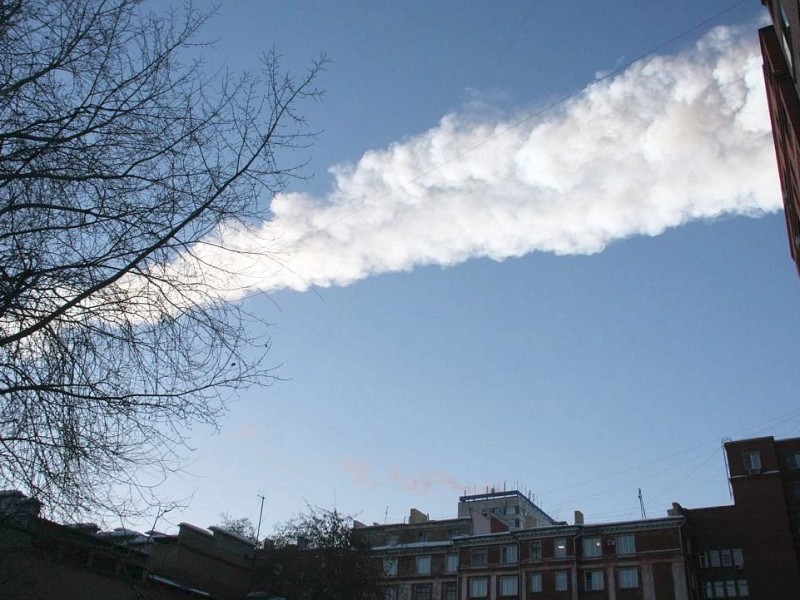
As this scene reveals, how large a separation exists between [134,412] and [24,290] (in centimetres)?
179

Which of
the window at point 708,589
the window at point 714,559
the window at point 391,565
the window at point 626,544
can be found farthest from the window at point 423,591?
the window at point 714,559

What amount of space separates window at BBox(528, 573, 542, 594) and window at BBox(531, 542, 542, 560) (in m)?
1.29

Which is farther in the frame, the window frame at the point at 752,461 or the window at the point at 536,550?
the window frame at the point at 752,461

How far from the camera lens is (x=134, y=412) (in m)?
8.15

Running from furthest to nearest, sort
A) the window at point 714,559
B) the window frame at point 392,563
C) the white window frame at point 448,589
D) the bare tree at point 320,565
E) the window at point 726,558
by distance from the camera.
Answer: the window frame at point 392,563 → the white window frame at point 448,589 → the window at point 714,559 → the window at point 726,558 → the bare tree at point 320,565

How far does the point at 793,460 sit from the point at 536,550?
77.7ft

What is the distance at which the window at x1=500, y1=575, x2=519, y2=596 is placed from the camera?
55.6 metres

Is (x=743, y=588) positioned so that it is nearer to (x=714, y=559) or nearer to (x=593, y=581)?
(x=714, y=559)

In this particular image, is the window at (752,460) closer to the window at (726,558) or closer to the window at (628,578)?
the window at (726,558)

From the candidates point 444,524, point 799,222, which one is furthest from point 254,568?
point 799,222

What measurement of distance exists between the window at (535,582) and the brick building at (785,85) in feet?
113

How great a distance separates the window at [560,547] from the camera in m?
55.2

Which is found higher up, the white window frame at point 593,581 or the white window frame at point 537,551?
the white window frame at point 537,551

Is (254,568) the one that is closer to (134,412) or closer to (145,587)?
(145,587)
